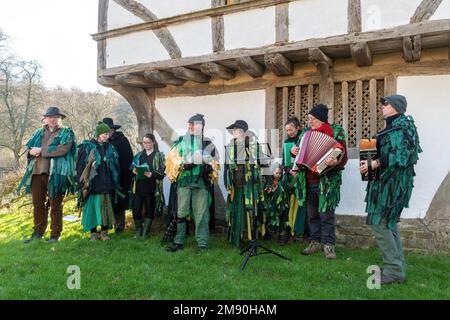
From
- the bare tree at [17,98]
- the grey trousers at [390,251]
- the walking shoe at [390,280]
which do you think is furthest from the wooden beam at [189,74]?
the bare tree at [17,98]

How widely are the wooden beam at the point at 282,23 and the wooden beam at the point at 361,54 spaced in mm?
962

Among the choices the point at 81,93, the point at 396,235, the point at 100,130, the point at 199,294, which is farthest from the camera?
the point at 81,93

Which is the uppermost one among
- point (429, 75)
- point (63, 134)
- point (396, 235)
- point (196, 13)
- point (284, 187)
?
point (196, 13)

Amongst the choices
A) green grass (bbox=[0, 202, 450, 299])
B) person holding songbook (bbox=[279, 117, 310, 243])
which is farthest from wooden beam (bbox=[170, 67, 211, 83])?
green grass (bbox=[0, 202, 450, 299])

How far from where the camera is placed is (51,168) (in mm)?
5984

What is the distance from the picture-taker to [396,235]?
4.06m

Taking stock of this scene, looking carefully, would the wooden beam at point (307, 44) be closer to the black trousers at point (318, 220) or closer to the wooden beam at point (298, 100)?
the wooden beam at point (298, 100)

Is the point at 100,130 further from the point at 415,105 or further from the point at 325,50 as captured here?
the point at 415,105

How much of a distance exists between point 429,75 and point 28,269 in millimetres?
5595

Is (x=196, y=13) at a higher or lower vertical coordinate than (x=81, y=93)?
lower

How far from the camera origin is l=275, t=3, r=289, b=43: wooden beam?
566 cm

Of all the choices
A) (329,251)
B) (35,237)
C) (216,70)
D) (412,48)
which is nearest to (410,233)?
(329,251)

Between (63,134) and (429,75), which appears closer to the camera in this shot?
(429,75)

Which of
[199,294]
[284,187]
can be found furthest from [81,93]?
[199,294]
